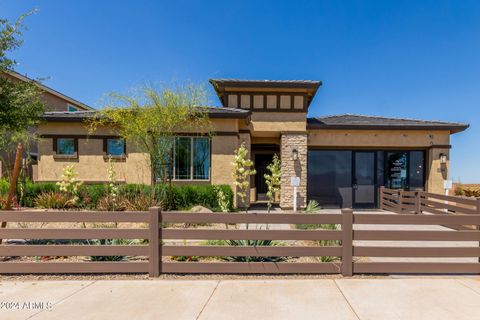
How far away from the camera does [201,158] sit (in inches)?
429

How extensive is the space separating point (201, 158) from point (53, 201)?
6003 mm

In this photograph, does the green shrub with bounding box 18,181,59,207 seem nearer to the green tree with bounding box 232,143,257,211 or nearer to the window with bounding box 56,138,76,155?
the window with bounding box 56,138,76,155

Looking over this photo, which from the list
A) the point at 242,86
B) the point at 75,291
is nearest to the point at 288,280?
the point at 75,291

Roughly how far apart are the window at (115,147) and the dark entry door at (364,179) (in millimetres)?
11666

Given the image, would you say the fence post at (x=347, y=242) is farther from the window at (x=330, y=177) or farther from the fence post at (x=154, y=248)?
the window at (x=330, y=177)

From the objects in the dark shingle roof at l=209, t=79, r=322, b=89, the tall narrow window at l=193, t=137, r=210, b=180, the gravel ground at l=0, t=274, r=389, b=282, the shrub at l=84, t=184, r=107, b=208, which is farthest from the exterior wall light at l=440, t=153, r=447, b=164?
the shrub at l=84, t=184, r=107, b=208

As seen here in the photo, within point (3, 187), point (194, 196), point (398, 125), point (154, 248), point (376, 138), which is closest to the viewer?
point (154, 248)

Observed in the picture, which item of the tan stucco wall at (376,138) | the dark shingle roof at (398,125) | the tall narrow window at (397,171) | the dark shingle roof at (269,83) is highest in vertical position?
the dark shingle roof at (269,83)

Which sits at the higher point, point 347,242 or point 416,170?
point 416,170

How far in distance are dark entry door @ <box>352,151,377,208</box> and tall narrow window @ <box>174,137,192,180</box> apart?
8566mm

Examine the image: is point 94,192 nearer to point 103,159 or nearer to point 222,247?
point 103,159

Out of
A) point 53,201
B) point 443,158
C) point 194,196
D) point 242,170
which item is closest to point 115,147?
point 53,201

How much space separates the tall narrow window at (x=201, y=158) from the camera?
35.7 feet

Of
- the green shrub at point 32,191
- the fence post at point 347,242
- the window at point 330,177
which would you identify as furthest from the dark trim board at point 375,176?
the green shrub at point 32,191
